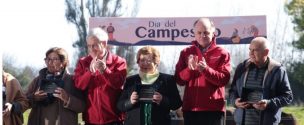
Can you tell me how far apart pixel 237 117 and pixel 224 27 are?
129 inches

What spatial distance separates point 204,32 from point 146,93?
89cm

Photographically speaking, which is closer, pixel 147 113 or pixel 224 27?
pixel 147 113

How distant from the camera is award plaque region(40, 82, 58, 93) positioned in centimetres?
658

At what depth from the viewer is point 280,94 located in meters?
6.13

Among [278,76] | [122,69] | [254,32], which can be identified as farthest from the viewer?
[254,32]

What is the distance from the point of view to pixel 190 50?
6.36 m

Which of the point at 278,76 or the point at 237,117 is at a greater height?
the point at 278,76

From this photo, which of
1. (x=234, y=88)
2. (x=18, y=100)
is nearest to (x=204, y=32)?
(x=234, y=88)

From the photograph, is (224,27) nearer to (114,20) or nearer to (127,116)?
(114,20)

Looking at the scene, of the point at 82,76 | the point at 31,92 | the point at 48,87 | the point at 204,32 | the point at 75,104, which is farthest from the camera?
the point at 31,92

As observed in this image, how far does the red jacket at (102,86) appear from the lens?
6.36 meters

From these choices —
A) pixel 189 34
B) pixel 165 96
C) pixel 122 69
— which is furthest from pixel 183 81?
pixel 189 34

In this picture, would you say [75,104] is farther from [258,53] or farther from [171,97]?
[258,53]

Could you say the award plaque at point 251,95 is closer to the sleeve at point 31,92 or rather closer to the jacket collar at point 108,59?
the jacket collar at point 108,59
